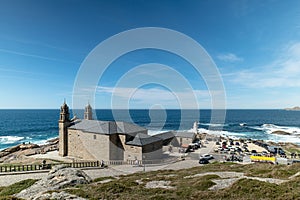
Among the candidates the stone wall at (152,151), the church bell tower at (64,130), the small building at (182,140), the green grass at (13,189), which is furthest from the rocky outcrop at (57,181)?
the small building at (182,140)

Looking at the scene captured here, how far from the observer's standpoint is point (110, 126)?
2983cm

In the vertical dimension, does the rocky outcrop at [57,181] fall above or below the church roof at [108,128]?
below

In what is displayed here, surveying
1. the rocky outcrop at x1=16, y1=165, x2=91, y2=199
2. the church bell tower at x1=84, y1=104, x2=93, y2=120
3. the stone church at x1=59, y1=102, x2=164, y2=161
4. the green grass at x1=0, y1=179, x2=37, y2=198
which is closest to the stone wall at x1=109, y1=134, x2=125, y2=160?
the stone church at x1=59, y1=102, x2=164, y2=161

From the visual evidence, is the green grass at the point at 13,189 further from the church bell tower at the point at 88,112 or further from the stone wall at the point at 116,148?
the church bell tower at the point at 88,112

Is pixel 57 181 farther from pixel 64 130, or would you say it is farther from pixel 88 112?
pixel 88 112

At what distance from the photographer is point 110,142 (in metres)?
28.5

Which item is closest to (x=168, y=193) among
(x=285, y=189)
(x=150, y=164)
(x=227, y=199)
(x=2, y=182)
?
(x=227, y=199)

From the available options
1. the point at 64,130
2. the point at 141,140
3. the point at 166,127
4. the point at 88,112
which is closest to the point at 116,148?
the point at 141,140

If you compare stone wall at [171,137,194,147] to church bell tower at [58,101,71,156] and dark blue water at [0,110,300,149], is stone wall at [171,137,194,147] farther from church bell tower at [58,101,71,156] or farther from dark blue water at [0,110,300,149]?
dark blue water at [0,110,300,149]

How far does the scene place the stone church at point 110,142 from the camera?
28375 millimetres

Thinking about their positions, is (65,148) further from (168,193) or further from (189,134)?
(168,193)

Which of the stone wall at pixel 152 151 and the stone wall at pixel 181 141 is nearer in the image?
the stone wall at pixel 152 151

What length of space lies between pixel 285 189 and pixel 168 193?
5385 mm

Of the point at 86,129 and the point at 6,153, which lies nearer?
the point at 86,129
